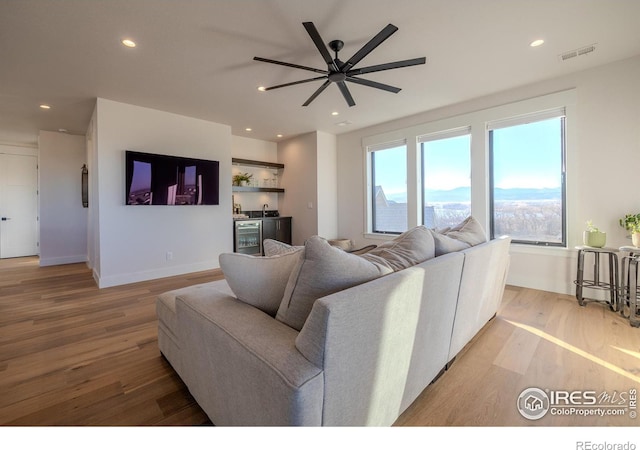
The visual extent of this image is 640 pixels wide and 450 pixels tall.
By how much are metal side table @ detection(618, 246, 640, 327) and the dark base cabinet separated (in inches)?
191

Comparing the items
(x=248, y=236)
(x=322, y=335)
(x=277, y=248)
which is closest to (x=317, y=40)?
(x=277, y=248)

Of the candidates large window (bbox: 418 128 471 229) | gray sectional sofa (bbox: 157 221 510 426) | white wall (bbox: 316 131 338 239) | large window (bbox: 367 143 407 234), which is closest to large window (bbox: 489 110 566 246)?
large window (bbox: 418 128 471 229)

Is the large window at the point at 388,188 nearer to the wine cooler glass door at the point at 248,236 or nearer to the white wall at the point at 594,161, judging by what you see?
the white wall at the point at 594,161

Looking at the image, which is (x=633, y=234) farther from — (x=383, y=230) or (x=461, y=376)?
(x=383, y=230)

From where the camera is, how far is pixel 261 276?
1.25m

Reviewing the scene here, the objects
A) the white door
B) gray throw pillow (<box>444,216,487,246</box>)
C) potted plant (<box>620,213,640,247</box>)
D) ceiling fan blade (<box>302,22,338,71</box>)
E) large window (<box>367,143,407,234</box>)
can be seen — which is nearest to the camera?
ceiling fan blade (<box>302,22,338,71</box>)

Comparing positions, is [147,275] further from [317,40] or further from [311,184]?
[317,40]

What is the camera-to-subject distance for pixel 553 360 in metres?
1.83

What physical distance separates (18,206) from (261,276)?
808 cm

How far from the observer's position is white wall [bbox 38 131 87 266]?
512cm

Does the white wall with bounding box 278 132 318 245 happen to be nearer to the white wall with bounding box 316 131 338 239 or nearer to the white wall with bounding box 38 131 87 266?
the white wall with bounding box 316 131 338 239

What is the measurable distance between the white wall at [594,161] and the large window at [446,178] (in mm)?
722
